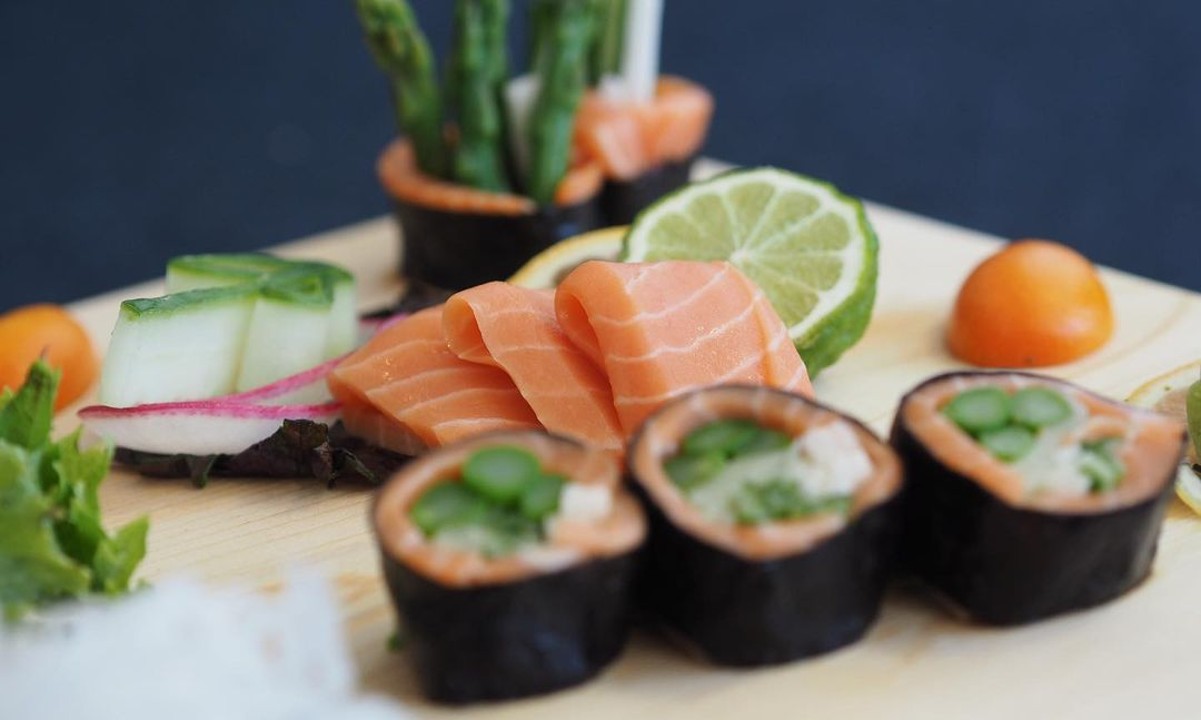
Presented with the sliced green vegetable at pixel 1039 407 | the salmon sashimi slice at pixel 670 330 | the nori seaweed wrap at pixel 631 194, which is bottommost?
the nori seaweed wrap at pixel 631 194

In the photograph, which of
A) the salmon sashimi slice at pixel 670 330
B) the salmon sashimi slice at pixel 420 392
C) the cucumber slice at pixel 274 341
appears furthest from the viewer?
the cucumber slice at pixel 274 341

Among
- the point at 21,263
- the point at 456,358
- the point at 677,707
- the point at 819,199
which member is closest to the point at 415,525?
the point at 677,707

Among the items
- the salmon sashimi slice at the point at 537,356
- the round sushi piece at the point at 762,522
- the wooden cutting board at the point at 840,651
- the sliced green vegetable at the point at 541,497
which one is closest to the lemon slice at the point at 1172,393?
the wooden cutting board at the point at 840,651

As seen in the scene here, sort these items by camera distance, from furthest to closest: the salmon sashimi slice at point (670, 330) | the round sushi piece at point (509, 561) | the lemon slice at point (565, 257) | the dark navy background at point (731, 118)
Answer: the dark navy background at point (731, 118) → the lemon slice at point (565, 257) → the salmon sashimi slice at point (670, 330) → the round sushi piece at point (509, 561)

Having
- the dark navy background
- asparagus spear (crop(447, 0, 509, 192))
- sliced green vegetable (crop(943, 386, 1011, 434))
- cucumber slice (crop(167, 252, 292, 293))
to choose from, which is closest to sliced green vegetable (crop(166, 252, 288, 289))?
cucumber slice (crop(167, 252, 292, 293))

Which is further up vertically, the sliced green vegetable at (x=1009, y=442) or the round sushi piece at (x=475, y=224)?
the sliced green vegetable at (x=1009, y=442)

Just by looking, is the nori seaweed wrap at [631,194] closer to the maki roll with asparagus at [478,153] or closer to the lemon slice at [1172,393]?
the maki roll with asparagus at [478,153]

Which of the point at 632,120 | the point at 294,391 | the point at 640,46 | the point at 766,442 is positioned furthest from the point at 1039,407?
the point at 640,46

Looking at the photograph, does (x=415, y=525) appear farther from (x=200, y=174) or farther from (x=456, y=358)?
(x=200, y=174)
